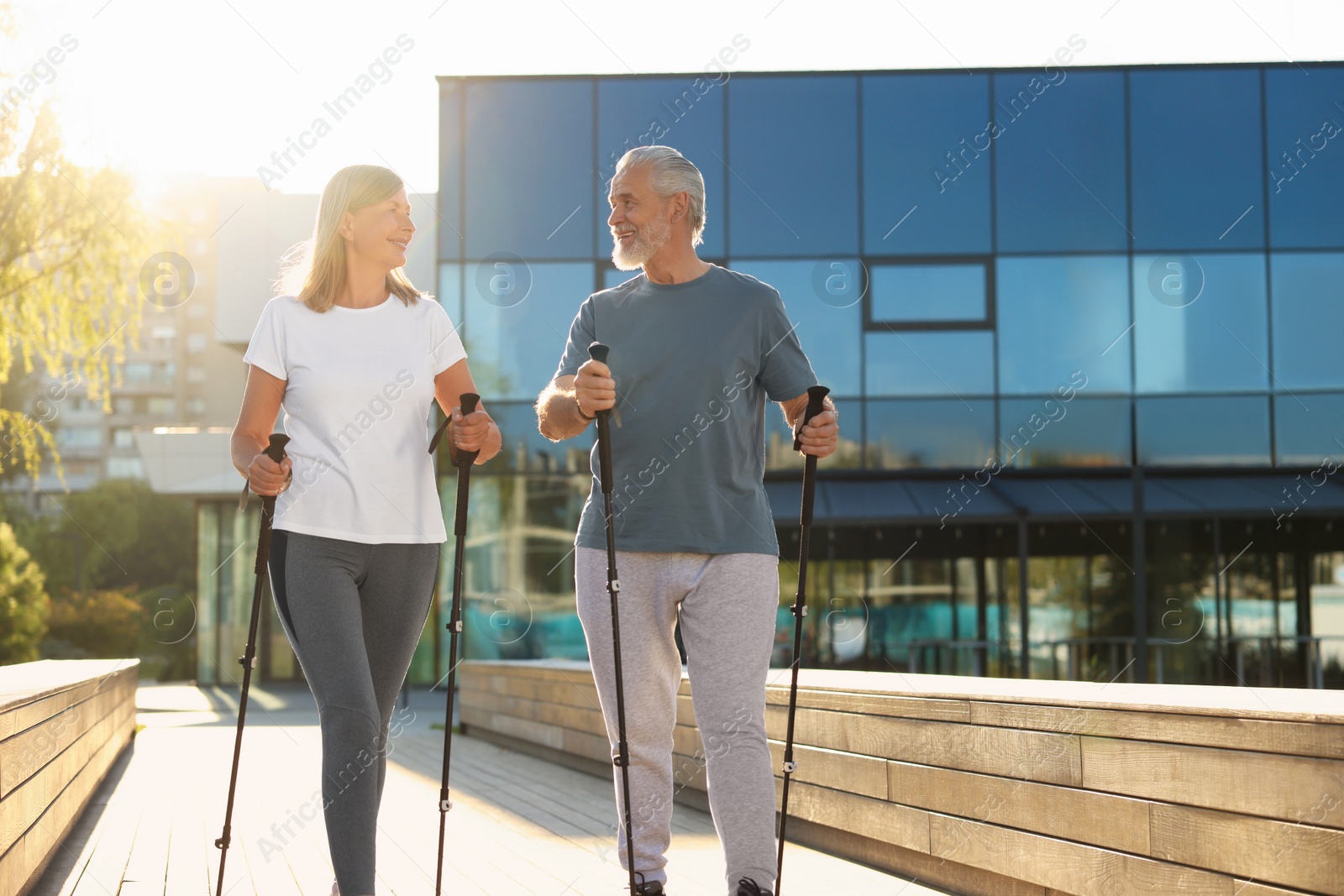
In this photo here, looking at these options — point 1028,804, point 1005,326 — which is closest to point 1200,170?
point 1005,326

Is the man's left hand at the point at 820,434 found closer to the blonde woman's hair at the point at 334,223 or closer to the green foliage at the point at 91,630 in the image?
the blonde woman's hair at the point at 334,223

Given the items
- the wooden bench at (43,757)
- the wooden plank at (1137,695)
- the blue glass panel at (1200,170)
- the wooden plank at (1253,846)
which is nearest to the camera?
the wooden plank at (1253,846)

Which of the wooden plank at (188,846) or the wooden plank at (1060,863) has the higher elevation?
the wooden plank at (1060,863)

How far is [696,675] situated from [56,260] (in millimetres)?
11681

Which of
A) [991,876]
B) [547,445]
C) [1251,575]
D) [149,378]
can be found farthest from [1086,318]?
[149,378]

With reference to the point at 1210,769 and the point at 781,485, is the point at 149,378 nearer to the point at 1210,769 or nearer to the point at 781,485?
the point at 781,485

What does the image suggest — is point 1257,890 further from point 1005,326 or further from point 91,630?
point 91,630

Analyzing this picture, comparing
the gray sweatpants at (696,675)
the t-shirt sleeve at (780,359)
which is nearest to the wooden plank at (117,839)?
the gray sweatpants at (696,675)

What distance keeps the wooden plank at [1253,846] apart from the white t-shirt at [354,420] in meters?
1.87

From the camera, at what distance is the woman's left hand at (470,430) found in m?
3.42

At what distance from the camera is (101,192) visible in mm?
13758

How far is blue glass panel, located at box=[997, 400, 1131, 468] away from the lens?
54.1 ft

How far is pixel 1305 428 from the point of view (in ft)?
54.3

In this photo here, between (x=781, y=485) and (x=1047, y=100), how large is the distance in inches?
214
